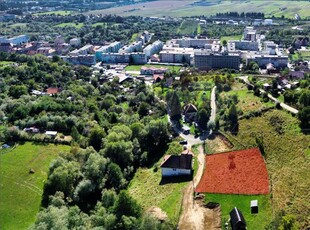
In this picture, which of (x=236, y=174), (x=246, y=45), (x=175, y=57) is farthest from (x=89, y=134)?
(x=246, y=45)

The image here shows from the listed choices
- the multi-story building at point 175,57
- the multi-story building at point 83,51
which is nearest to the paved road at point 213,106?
the multi-story building at point 175,57

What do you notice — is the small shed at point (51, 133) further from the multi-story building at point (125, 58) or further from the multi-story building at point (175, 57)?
the multi-story building at point (175, 57)

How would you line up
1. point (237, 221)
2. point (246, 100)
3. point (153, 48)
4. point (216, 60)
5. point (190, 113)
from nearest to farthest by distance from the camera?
point (237, 221) < point (246, 100) < point (190, 113) < point (216, 60) < point (153, 48)

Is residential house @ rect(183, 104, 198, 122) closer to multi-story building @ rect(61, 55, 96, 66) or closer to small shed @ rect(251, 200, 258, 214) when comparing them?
small shed @ rect(251, 200, 258, 214)

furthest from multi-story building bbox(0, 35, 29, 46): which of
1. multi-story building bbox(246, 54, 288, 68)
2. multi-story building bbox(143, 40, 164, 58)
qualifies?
multi-story building bbox(246, 54, 288, 68)

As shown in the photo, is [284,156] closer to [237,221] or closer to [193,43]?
[237,221]

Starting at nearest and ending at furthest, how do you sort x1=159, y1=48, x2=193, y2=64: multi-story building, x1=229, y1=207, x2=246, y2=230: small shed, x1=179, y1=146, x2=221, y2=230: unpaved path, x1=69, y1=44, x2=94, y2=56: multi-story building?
x1=229, y1=207, x2=246, y2=230: small shed → x1=179, y1=146, x2=221, y2=230: unpaved path → x1=159, y1=48, x2=193, y2=64: multi-story building → x1=69, y1=44, x2=94, y2=56: multi-story building
